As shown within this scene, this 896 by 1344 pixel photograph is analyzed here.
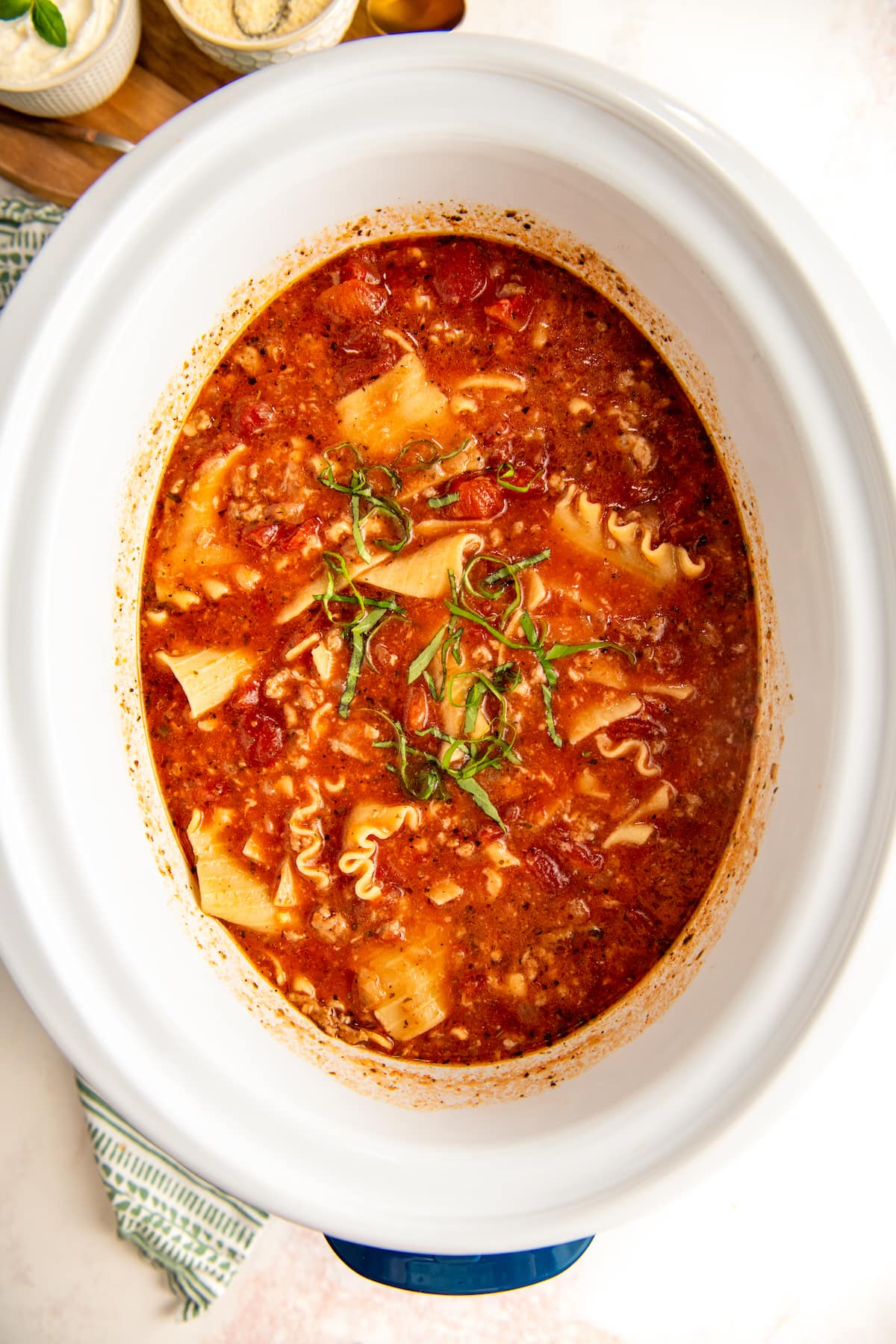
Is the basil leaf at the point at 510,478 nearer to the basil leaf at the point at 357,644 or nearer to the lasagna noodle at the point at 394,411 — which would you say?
the lasagna noodle at the point at 394,411

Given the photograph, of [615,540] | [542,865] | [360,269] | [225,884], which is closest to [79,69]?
[360,269]

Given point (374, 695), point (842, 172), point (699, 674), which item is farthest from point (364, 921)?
point (842, 172)

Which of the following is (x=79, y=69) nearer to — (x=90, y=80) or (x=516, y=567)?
(x=90, y=80)

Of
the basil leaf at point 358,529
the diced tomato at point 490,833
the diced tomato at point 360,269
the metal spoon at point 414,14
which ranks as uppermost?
the metal spoon at point 414,14

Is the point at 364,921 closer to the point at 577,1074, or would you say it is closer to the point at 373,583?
the point at 577,1074

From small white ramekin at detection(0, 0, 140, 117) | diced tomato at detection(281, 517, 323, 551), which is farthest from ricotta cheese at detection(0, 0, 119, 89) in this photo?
diced tomato at detection(281, 517, 323, 551)

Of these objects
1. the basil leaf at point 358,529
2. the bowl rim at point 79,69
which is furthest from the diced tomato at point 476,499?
the bowl rim at point 79,69
